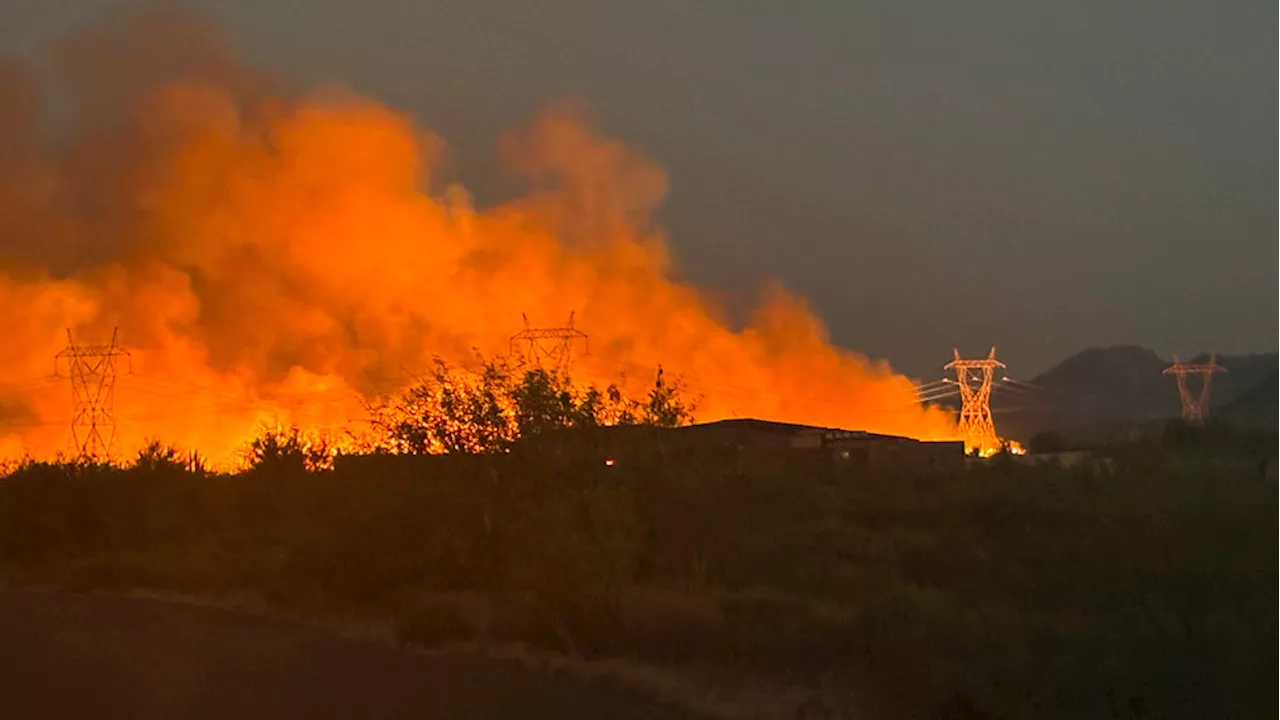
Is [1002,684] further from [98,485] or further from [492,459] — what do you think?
[98,485]

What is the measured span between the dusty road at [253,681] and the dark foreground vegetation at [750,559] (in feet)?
7.21

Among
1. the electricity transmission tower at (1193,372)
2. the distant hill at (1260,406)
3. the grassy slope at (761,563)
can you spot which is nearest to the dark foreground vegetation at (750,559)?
Answer: the grassy slope at (761,563)

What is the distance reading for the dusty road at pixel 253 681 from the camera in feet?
54.9

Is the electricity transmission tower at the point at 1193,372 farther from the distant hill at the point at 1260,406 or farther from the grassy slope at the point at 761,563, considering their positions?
the grassy slope at the point at 761,563

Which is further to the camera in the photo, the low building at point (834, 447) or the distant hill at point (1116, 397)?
the distant hill at point (1116, 397)

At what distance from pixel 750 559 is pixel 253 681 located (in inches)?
670

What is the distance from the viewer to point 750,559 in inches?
1344

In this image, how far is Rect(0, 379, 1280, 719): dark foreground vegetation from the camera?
53.6 feet

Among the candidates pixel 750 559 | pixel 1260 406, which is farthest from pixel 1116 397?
pixel 750 559

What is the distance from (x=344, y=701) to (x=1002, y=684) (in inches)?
301

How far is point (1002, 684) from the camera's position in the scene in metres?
15.4

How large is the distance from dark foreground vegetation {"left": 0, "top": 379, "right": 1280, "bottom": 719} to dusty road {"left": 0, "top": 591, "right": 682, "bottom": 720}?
7.21 feet

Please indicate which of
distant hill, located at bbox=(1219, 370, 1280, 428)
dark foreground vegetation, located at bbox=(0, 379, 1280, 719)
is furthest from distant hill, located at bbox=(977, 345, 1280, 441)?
dark foreground vegetation, located at bbox=(0, 379, 1280, 719)

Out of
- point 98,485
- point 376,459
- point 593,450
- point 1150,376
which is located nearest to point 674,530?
point 593,450
